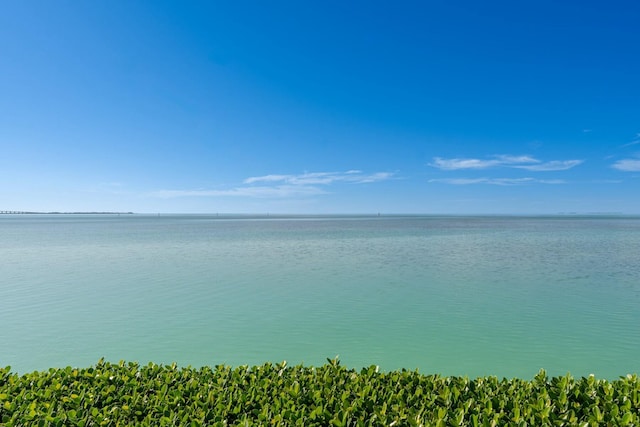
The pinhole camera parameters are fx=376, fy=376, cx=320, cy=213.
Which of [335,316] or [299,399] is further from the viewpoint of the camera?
[335,316]

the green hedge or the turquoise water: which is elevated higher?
the green hedge

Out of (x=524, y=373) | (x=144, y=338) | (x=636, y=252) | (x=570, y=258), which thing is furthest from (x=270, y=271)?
(x=636, y=252)

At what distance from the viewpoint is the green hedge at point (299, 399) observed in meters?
3.76

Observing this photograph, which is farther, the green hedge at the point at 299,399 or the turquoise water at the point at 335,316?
the turquoise water at the point at 335,316

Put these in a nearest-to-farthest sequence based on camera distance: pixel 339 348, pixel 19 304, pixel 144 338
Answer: pixel 339 348 < pixel 144 338 < pixel 19 304

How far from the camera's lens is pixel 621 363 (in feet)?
28.9

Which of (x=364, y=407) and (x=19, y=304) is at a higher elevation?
(x=364, y=407)

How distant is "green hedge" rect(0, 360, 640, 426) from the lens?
376 centimetres

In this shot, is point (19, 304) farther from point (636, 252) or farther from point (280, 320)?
point (636, 252)

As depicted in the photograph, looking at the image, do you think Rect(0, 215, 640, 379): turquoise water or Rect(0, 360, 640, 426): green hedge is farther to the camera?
Rect(0, 215, 640, 379): turquoise water

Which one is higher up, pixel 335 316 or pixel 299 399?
pixel 299 399

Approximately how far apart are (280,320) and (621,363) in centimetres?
894

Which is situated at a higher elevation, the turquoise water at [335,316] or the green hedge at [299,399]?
the green hedge at [299,399]

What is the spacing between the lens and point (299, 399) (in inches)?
167
